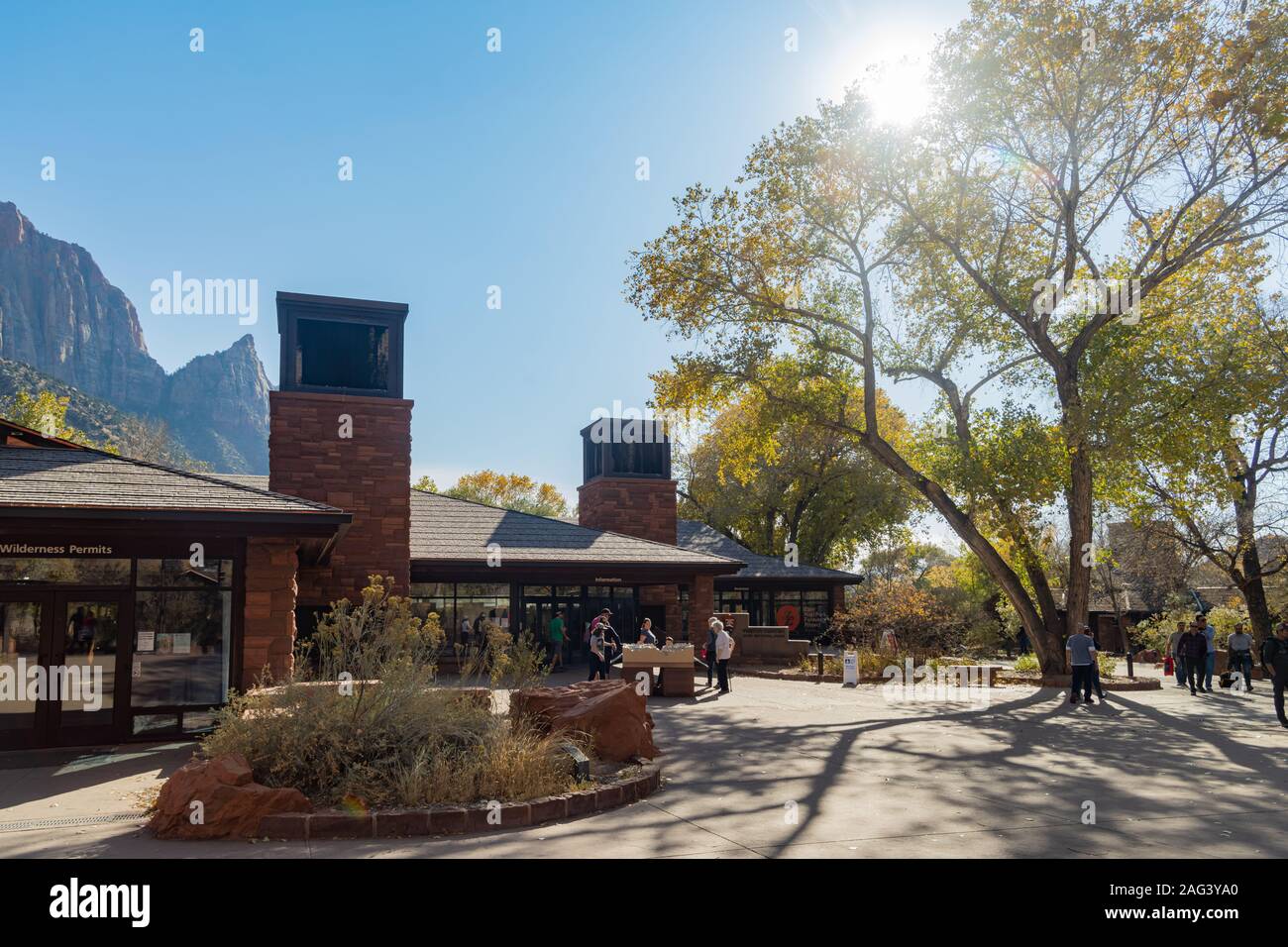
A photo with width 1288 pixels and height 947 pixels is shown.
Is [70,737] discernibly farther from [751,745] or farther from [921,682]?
[921,682]

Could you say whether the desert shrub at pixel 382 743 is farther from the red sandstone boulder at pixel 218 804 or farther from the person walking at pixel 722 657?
the person walking at pixel 722 657

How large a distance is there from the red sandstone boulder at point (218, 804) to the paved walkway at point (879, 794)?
0.19 metres

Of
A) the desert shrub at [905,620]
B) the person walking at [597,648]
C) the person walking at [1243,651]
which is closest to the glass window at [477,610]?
the person walking at [597,648]

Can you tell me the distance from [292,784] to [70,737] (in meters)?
6.35

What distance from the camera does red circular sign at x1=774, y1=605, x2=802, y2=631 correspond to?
36.7m

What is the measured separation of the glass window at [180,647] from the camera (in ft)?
41.1

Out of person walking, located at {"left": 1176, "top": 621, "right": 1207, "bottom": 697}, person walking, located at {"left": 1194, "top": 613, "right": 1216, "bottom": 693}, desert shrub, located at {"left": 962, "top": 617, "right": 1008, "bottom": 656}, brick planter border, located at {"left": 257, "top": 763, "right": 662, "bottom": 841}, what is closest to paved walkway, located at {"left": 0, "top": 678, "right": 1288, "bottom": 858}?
brick planter border, located at {"left": 257, "top": 763, "right": 662, "bottom": 841}

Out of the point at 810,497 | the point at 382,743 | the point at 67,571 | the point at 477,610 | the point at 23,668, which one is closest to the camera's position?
the point at 382,743

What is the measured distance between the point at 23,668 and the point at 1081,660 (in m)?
17.2

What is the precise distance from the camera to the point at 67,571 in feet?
40.1

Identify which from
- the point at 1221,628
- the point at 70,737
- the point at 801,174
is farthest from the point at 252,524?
the point at 1221,628

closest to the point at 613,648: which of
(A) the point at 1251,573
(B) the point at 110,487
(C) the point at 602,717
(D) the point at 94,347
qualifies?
(C) the point at 602,717

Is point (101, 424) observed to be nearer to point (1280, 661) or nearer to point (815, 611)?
point (815, 611)

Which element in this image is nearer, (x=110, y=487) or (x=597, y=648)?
(x=110, y=487)
